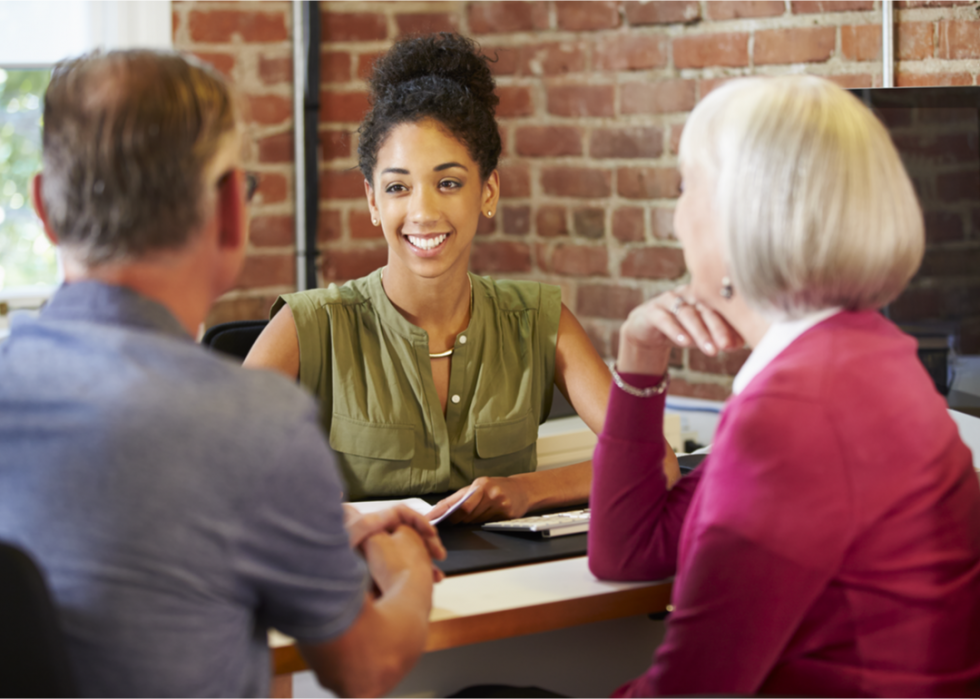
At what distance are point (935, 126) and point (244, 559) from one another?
4.93 ft

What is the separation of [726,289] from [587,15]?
1760mm

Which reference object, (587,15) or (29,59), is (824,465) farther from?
(29,59)

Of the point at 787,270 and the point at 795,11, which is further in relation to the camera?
the point at 795,11

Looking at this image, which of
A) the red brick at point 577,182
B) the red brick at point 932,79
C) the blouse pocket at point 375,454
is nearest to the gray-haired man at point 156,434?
the blouse pocket at point 375,454

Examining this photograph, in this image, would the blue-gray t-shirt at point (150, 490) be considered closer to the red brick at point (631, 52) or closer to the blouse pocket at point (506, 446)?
the blouse pocket at point (506, 446)

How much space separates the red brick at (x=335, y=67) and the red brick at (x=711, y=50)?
2.92 feet

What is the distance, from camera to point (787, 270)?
95cm

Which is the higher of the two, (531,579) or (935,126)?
(935,126)

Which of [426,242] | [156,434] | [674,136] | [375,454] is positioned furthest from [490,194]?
[156,434]

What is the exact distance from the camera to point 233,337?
6.28 ft

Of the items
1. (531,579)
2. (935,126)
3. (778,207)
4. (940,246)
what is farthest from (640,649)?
(935,126)

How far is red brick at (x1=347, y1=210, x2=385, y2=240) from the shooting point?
2.78 meters

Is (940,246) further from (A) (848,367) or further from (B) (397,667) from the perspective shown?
(B) (397,667)

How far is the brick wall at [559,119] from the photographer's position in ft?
8.05
